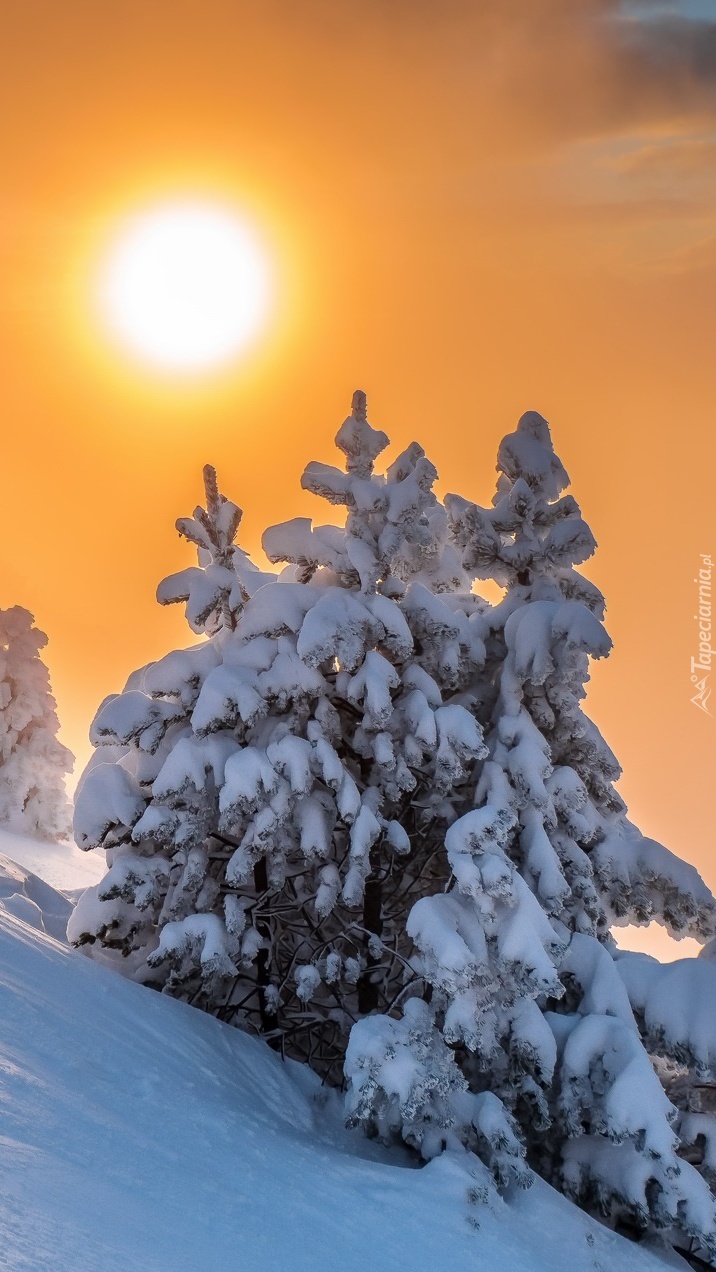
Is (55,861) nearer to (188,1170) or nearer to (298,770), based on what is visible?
(298,770)

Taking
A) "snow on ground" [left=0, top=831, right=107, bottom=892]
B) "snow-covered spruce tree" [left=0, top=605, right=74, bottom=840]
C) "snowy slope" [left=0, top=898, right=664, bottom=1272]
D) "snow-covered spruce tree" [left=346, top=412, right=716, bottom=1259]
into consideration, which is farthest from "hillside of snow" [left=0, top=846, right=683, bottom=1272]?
"snow-covered spruce tree" [left=0, top=605, right=74, bottom=840]

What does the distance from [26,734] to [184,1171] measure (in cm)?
3293

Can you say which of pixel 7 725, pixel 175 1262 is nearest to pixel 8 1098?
pixel 175 1262

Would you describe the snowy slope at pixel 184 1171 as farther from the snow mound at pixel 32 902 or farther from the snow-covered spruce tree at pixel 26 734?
the snow-covered spruce tree at pixel 26 734

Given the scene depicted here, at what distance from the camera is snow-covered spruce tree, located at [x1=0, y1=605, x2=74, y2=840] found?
123 ft

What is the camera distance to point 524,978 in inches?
415

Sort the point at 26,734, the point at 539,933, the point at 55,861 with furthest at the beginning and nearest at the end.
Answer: the point at 26,734, the point at 55,861, the point at 539,933

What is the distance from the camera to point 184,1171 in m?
7.62

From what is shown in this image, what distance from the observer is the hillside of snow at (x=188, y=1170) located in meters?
6.19

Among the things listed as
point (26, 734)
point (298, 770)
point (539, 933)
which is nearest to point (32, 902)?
point (298, 770)

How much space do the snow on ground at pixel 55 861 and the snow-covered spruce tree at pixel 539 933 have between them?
70.3ft

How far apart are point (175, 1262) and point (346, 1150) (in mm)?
4750

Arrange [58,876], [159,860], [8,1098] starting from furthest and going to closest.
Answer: [58,876] → [159,860] → [8,1098]

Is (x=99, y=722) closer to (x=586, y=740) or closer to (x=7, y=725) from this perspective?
(x=586, y=740)
